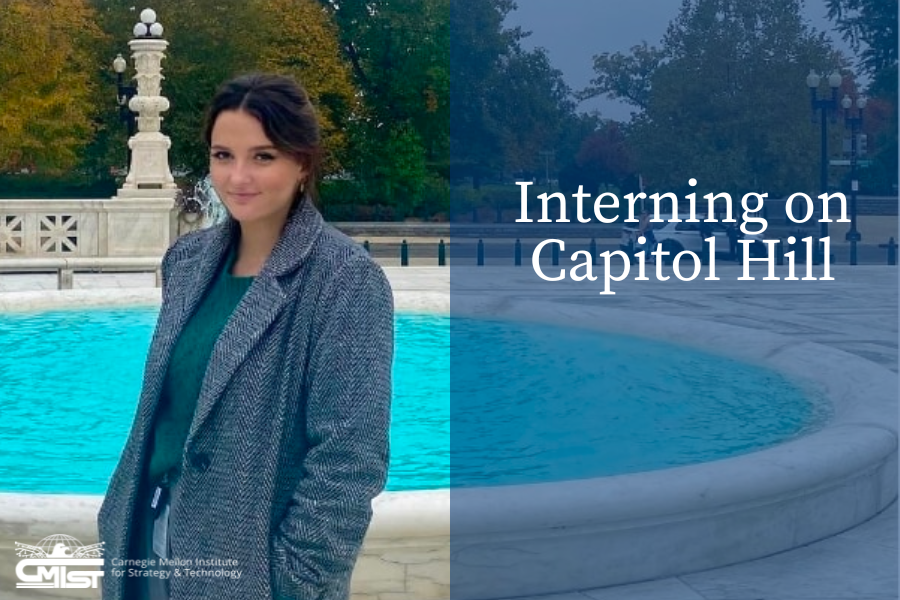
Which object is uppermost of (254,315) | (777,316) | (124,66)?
(124,66)

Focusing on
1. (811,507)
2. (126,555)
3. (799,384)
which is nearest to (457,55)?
(799,384)

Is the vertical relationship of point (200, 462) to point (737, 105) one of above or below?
below

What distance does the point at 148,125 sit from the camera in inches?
978

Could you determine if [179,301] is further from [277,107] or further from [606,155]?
[606,155]

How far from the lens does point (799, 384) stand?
11.0 m

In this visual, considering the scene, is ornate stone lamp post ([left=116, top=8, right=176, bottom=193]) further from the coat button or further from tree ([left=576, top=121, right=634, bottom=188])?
tree ([left=576, top=121, right=634, bottom=188])

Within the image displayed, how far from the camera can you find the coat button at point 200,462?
2.82 metres

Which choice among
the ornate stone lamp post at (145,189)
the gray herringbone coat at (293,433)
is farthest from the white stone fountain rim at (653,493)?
the ornate stone lamp post at (145,189)

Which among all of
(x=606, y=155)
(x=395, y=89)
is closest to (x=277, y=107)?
(x=395, y=89)

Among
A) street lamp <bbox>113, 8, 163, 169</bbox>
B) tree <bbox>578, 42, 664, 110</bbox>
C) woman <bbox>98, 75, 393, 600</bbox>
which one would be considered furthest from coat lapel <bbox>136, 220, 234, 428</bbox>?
tree <bbox>578, 42, 664, 110</bbox>

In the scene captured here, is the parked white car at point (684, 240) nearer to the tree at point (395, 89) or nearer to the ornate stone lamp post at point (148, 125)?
the ornate stone lamp post at point (148, 125)

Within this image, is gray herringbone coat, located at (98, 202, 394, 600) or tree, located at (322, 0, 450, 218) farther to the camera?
tree, located at (322, 0, 450, 218)

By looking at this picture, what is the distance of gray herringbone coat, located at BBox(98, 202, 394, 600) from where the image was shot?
2732 millimetres

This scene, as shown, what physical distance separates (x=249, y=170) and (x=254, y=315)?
307 millimetres
